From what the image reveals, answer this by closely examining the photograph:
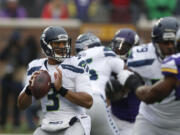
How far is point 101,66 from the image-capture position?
6.27m

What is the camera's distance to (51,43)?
17.7 feet

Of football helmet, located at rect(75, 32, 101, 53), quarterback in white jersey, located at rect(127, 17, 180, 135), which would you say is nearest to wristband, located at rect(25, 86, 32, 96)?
quarterback in white jersey, located at rect(127, 17, 180, 135)

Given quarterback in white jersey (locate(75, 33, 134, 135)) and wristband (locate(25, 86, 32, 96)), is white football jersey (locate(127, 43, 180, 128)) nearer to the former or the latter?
quarterback in white jersey (locate(75, 33, 134, 135))

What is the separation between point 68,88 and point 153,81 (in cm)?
89

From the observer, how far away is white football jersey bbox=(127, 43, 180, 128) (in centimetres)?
522

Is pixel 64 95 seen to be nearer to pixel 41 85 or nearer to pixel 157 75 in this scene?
pixel 41 85

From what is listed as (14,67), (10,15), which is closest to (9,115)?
(14,67)

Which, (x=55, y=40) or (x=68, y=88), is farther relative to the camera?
(x=55, y=40)

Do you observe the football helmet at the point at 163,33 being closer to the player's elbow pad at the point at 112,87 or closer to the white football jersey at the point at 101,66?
the white football jersey at the point at 101,66

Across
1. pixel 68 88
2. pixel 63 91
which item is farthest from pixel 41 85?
pixel 68 88

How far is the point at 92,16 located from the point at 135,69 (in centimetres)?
730

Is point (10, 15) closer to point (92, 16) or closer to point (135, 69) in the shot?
point (92, 16)

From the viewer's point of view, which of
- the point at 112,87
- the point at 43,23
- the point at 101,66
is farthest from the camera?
the point at 43,23

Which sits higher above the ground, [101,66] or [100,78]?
[101,66]
